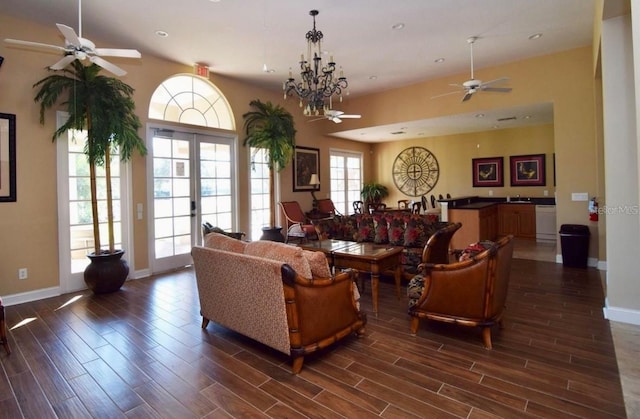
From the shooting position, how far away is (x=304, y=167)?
803 cm

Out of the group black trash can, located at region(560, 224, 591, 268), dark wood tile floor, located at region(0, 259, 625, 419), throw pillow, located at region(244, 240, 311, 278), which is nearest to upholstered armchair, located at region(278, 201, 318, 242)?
dark wood tile floor, located at region(0, 259, 625, 419)

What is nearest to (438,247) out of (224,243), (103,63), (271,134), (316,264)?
(316,264)

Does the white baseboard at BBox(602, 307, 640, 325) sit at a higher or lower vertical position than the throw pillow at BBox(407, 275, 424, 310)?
lower

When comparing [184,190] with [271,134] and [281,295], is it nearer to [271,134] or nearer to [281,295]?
[271,134]

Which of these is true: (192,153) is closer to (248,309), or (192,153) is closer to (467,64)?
(248,309)

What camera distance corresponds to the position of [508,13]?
4.12 meters

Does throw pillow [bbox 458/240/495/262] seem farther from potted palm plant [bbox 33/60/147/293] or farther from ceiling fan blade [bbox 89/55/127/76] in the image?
potted palm plant [bbox 33/60/147/293]

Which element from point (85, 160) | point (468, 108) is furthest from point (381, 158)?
point (85, 160)

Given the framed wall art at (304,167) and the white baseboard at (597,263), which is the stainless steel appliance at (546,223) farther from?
the framed wall art at (304,167)

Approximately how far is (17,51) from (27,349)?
345 cm

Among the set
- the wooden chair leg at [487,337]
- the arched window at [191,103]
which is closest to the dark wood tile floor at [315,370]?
the wooden chair leg at [487,337]

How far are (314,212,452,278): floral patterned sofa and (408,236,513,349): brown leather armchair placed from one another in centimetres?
130

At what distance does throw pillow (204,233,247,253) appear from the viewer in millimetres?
2812

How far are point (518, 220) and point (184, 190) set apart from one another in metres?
7.49
